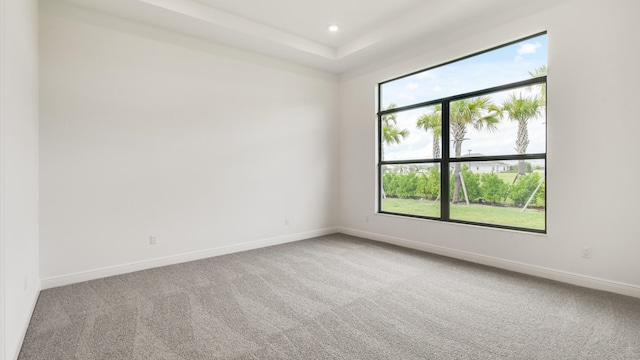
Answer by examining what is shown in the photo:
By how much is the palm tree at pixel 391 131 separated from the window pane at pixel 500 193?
1063mm

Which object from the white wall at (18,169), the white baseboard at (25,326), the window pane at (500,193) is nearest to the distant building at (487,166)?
the window pane at (500,193)

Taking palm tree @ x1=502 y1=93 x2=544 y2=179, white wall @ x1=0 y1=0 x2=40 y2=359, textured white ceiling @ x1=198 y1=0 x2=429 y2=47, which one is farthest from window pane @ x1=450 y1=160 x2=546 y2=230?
white wall @ x1=0 y1=0 x2=40 y2=359

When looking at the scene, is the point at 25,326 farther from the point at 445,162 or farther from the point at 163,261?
the point at 445,162

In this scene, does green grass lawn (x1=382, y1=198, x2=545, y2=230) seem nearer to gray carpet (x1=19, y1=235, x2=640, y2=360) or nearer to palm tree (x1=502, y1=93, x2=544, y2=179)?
palm tree (x1=502, y1=93, x2=544, y2=179)

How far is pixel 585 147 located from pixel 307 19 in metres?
3.55

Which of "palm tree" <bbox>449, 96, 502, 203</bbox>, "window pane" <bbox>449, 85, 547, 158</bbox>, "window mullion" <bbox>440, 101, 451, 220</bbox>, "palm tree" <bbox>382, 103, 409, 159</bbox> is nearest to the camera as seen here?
"window pane" <bbox>449, 85, 547, 158</bbox>

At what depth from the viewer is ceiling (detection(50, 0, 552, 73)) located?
341cm

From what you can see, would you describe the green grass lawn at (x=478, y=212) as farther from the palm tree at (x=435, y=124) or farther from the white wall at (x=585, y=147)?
the palm tree at (x=435, y=124)

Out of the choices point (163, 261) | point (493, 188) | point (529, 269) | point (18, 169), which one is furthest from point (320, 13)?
point (529, 269)

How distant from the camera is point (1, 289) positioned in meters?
1.60

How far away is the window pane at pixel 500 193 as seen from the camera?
3.42 m

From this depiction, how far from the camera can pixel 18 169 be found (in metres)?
2.10

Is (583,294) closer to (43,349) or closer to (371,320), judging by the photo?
(371,320)

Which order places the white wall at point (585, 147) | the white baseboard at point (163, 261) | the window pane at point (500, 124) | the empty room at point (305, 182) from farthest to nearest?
the window pane at point (500, 124)
the white baseboard at point (163, 261)
the white wall at point (585, 147)
the empty room at point (305, 182)
